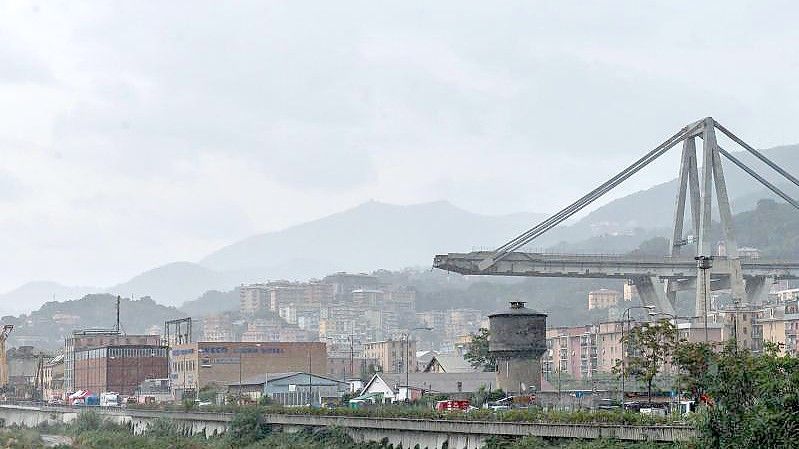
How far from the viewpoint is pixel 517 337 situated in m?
96.4

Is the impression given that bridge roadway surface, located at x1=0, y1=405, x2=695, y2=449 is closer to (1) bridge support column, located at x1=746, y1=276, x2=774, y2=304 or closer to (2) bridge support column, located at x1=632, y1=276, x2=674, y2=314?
(2) bridge support column, located at x1=632, y1=276, x2=674, y2=314

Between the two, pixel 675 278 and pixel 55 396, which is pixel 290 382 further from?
pixel 55 396

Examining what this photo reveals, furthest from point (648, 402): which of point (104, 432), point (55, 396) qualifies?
point (55, 396)

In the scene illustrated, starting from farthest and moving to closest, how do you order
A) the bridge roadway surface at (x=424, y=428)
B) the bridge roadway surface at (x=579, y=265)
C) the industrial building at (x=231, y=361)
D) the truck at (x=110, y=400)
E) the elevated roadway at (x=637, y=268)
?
the industrial building at (x=231, y=361), the truck at (x=110, y=400), the elevated roadway at (x=637, y=268), the bridge roadway surface at (x=579, y=265), the bridge roadway surface at (x=424, y=428)

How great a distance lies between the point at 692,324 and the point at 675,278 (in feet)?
24.5

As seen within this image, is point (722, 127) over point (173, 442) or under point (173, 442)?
over

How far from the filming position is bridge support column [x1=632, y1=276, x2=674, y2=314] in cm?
13688

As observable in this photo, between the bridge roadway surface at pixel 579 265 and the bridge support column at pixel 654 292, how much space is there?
0.85 metres

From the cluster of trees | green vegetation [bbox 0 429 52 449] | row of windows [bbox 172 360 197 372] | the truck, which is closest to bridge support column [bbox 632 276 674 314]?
row of windows [bbox 172 360 197 372]

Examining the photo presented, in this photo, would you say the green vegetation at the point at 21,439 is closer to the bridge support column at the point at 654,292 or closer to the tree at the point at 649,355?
the tree at the point at 649,355

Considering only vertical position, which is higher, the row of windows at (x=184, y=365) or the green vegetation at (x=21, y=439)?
the row of windows at (x=184, y=365)

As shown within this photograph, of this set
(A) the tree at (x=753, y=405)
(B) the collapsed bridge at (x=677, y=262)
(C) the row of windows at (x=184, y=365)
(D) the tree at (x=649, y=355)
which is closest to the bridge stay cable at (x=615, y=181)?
(B) the collapsed bridge at (x=677, y=262)

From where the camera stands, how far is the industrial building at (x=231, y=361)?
14738 centimetres

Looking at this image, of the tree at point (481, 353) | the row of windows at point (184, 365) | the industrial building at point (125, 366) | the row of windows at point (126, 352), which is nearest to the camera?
the tree at point (481, 353)
